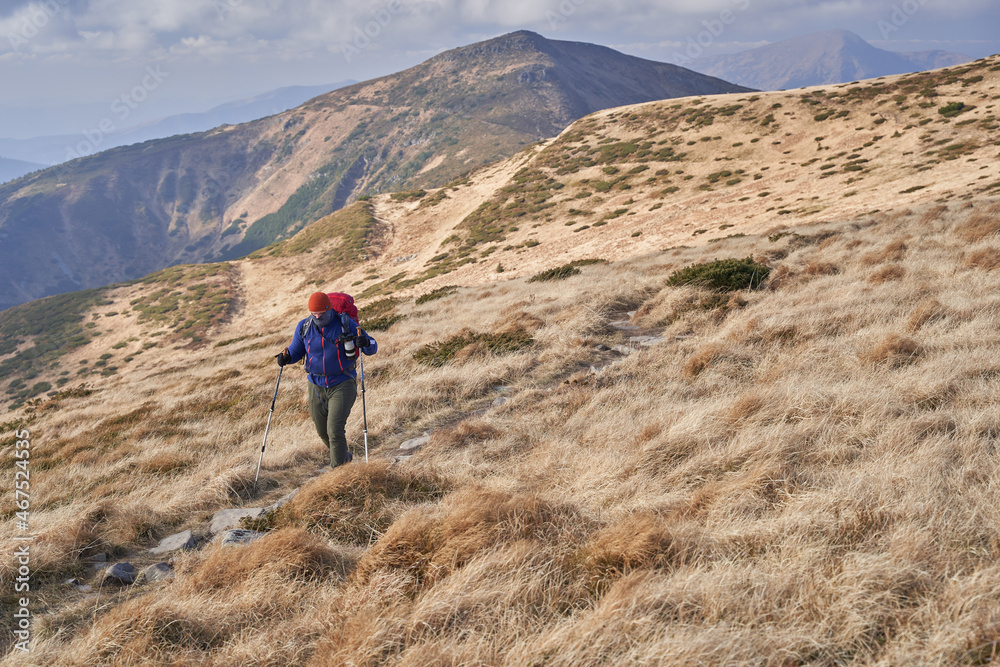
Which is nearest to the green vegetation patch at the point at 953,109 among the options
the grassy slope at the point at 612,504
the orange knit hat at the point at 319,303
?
the grassy slope at the point at 612,504

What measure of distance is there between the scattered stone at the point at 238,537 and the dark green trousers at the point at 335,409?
1.78m

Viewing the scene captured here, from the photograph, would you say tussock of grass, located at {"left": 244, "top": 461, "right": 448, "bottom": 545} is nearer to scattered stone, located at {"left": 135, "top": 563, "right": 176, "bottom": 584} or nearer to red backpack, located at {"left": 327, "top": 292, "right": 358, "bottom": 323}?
scattered stone, located at {"left": 135, "top": 563, "right": 176, "bottom": 584}

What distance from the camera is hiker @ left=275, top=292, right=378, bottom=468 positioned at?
6.90m

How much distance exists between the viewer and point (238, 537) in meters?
5.11

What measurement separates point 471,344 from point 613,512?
774cm

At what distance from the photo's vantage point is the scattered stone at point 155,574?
15.3ft

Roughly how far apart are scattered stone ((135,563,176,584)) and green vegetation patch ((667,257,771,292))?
12.1 meters

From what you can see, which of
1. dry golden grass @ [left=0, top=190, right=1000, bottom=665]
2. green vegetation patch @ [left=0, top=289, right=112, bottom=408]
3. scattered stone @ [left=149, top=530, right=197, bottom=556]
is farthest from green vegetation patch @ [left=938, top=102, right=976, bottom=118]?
green vegetation patch @ [left=0, top=289, right=112, bottom=408]

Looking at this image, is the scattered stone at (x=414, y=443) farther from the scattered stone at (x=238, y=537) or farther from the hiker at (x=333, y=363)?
the scattered stone at (x=238, y=537)

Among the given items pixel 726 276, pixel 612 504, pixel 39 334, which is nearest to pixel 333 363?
pixel 612 504

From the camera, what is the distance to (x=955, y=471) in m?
3.93

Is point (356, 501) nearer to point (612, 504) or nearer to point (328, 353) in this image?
point (328, 353)

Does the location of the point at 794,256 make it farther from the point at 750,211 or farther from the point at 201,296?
the point at 201,296

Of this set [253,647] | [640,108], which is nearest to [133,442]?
[253,647]
